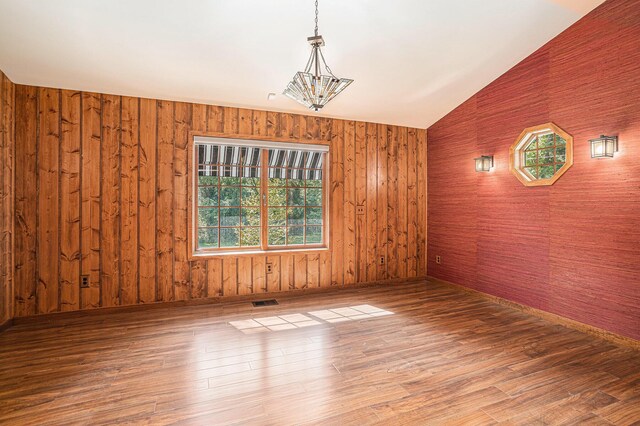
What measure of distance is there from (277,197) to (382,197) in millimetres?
1698

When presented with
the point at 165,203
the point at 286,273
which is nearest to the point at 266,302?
the point at 286,273

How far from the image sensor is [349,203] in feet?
15.7

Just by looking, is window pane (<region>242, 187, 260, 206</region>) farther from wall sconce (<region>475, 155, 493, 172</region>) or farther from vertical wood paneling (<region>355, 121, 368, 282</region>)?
wall sconce (<region>475, 155, 493, 172</region>)

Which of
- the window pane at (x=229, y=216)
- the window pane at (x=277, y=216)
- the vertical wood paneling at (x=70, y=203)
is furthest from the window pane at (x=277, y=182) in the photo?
the vertical wood paneling at (x=70, y=203)

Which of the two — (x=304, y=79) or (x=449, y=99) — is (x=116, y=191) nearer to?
(x=304, y=79)

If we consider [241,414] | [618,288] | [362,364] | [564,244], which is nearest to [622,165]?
[564,244]

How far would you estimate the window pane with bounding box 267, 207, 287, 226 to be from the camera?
4508mm

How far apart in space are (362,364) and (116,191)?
11.1 ft

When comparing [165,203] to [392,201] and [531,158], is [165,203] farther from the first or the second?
[531,158]

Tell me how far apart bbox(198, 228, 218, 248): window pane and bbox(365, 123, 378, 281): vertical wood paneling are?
7.47ft

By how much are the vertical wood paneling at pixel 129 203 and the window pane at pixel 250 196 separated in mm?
1309

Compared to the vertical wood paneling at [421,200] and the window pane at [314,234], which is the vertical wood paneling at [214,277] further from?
the vertical wood paneling at [421,200]

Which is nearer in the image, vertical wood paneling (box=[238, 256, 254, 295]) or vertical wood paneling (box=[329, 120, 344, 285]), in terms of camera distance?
vertical wood paneling (box=[238, 256, 254, 295])

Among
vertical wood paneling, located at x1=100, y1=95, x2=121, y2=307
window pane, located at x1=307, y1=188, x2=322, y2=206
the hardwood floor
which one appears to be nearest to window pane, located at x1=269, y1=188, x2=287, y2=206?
window pane, located at x1=307, y1=188, x2=322, y2=206
